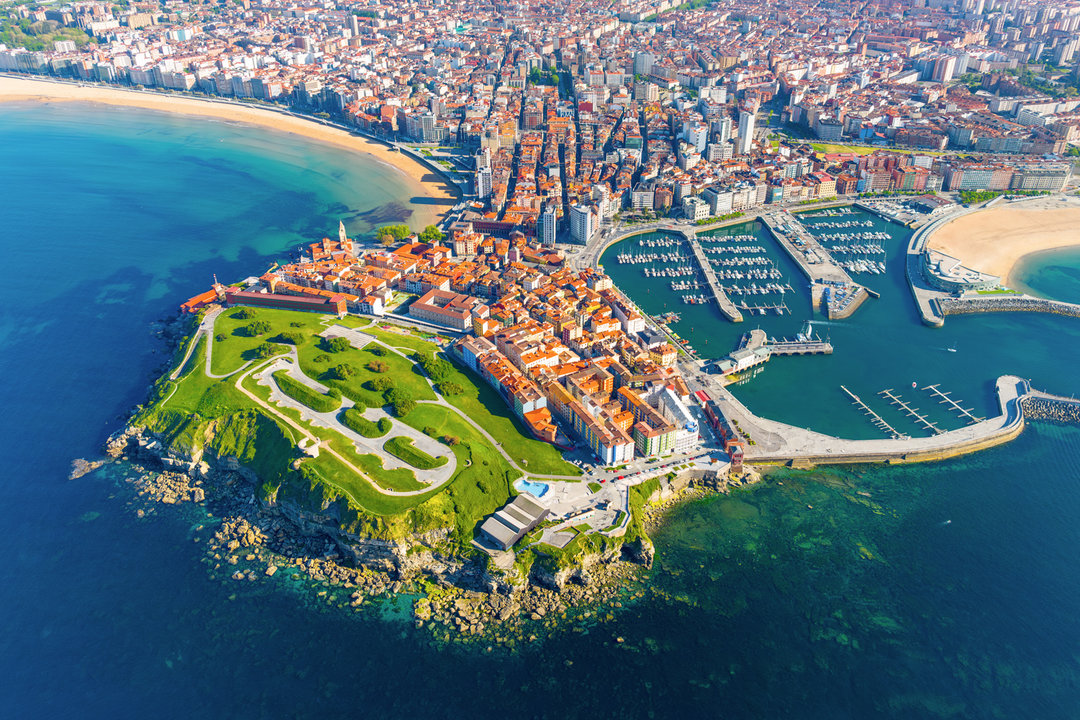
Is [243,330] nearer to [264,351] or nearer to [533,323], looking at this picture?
[264,351]

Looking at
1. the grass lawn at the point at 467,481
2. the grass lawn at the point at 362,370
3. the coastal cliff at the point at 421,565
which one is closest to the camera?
the coastal cliff at the point at 421,565

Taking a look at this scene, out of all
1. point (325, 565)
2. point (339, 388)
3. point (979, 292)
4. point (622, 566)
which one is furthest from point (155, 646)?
point (979, 292)

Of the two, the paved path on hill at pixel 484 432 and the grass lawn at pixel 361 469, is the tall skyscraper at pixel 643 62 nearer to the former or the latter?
the paved path on hill at pixel 484 432

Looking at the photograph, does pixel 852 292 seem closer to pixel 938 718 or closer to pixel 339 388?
pixel 938 718

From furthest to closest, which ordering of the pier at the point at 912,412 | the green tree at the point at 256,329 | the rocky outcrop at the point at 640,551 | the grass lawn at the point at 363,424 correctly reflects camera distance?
the green tree at the point at 256,329 → the pier at the point at 912,412 → the grass lawn at the point at 363,424 → the rocky outcrop at the point at 640,551

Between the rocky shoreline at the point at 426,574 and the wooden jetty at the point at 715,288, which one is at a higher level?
the wooden jetty at the point at 715,288

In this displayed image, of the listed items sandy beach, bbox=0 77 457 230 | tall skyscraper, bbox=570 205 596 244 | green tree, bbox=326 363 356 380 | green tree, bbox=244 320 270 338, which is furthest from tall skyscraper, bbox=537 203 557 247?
green tree, bbox=326 363 356 380

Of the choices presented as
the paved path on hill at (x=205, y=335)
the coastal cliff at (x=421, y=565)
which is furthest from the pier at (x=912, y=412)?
the paved path on hill at (x=205, y=335)
